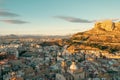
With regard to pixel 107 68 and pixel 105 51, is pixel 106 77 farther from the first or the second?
pixel 105 51

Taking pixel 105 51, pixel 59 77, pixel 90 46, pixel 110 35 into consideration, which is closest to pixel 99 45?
pixel 90 46

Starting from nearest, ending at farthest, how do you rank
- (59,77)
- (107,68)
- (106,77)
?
(59,77), (106,77), (107,68)

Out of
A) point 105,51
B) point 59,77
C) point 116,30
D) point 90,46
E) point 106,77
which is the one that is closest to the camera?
point 59,77

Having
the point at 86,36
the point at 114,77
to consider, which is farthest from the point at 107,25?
the point at 114,77

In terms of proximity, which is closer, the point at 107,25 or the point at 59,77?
the point at 59,77

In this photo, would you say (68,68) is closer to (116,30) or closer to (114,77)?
(114,77)

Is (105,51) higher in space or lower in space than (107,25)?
lower
